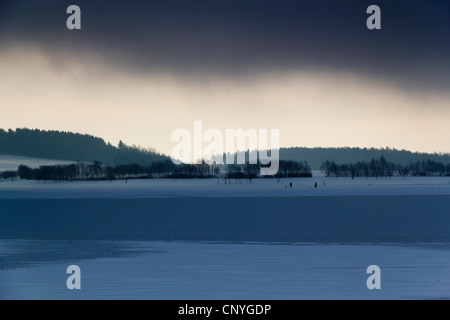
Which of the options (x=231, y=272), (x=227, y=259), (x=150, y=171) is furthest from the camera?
(x=150, y=171)

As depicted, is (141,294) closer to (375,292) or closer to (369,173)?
(375,292)

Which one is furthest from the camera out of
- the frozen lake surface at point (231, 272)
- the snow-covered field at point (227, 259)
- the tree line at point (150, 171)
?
the tree line at point (150, 171)

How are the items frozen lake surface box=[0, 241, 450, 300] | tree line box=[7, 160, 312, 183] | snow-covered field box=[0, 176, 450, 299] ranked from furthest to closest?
tree line box=[7, 160, 312, 183]
snow-covered field box=[0, 176, 450, 299]
frozen lake surface box=[0, 241, 450, 300]

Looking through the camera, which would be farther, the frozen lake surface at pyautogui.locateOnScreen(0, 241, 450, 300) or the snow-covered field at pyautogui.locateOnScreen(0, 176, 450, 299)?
the snow-covered field at pyautogui.locateOnScreen(0, 176, 450, 299)

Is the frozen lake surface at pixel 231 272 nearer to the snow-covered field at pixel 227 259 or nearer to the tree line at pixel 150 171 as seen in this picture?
the snow-covered field at pixel 227 259

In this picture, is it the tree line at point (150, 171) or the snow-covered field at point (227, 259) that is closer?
the snow-covered field at point (227, 259)

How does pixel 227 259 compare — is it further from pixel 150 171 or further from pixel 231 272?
pixel 150 171

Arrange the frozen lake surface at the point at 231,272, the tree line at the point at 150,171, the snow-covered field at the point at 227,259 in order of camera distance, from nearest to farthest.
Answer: the frozen lake surface at the point at 231,272, the snow-covered field at the point at 227,259, the tree line at the point at 150,171

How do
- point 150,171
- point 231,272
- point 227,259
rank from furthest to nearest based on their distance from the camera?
point 150,171 → point 227,259 → point 231,272

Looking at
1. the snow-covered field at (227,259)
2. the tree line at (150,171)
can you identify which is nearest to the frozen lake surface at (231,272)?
the snow-covered field at (227,259)

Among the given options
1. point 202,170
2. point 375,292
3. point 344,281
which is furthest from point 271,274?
point 202,170

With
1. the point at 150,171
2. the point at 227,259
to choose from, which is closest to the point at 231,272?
the point at 227,259

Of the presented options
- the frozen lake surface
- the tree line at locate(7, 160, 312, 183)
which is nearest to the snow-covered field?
the frozen lake surface

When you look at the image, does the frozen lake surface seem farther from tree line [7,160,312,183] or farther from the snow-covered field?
tree line [7,160,312,183]
